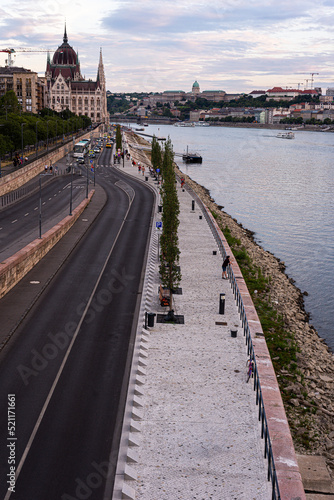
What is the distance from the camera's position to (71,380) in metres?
21.8

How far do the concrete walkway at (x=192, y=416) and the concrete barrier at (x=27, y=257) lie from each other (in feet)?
27.2

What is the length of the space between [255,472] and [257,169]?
430 ft

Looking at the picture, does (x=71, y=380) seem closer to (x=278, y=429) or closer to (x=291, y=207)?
(x=278, y=429)

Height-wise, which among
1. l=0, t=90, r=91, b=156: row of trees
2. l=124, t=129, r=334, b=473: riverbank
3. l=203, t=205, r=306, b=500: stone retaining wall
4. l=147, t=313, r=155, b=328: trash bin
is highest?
l=0, t=90, r=91, b=156: row of trees

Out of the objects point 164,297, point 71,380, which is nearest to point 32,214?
point 164,297

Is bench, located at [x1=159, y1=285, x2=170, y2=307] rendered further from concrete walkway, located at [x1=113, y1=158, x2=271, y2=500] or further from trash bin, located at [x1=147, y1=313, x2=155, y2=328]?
trash bin, located at [x1=147, y1=313, x2=155, y2=328]

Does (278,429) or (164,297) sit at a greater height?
(164,297)

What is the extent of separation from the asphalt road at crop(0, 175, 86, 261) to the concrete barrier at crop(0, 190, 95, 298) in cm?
157

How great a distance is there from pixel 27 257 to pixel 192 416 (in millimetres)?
20088

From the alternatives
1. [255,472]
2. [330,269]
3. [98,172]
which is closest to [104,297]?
[255,472]

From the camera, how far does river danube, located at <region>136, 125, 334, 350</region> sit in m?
48.6

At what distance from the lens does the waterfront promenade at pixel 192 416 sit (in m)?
15.7

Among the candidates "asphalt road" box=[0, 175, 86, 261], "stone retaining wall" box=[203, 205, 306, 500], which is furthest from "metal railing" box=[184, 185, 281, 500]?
"asphalt road" box=[0, 175, 86, 261]

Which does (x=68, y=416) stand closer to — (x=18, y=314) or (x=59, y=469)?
(x=59, y=469)
